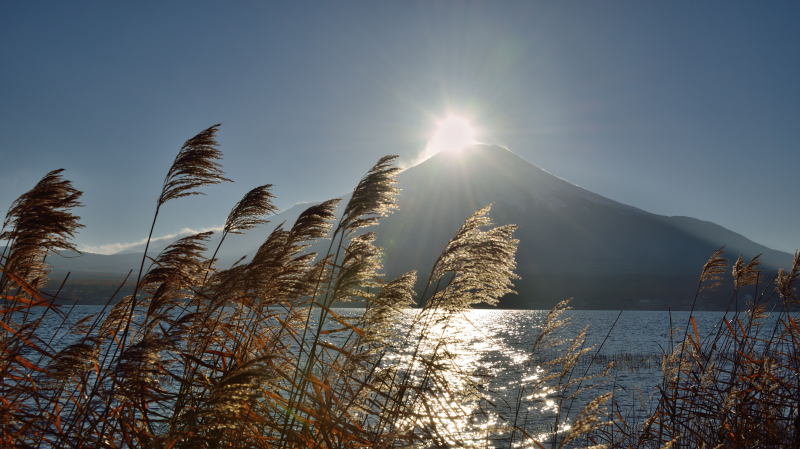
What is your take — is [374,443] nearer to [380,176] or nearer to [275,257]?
[275,257]

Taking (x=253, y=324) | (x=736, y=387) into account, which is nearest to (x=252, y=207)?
(x=253, y=324)

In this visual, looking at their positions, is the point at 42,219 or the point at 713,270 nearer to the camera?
the point at 42,219

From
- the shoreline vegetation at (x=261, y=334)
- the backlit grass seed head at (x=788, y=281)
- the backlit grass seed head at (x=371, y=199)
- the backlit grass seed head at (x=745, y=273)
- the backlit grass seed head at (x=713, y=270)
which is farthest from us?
the backlit grass seed head at (x=713, y=270)

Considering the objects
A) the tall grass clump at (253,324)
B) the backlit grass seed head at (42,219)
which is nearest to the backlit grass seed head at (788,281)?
the tall grass clump at (253,324)

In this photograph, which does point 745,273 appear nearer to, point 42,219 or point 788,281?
point 788,281

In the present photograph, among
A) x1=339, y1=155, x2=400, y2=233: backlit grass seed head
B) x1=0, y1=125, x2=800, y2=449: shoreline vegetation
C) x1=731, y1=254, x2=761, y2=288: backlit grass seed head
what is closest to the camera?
x1=0, y1=125, x2=800, y2=449: shoreline vegetation

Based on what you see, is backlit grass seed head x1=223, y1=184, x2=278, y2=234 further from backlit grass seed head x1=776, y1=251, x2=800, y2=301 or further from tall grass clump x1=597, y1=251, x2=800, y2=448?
backlit grass seed head x1=776, y1=251, x2=800, y2=301

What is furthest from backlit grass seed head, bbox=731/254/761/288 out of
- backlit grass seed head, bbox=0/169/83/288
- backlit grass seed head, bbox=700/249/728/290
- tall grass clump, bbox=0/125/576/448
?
backlit grass seed head, bbox=0/169/83/288

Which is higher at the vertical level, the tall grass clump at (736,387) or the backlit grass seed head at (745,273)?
the backlit grass seed head at (745,273)

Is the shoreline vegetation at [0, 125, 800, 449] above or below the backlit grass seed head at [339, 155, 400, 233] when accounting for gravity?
below

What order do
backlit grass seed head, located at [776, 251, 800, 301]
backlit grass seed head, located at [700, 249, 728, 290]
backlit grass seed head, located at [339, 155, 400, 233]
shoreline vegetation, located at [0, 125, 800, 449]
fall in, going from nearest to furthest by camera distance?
shoreline vegetation, located at [0, 125, 800, 449] → backlit grass seed head, located at [339, 155, 400, 233] → backlit grass seed head, located at [776, 251, 800, 301] → backlit grass seed head, located at [700, 249, 728, 290]

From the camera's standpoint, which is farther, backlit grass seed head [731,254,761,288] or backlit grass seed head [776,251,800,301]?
backlit grass seed head [731,254,761,288]

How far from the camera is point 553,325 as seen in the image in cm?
596

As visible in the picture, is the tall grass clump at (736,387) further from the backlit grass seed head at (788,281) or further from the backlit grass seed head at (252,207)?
the backlit grass seed head at (252,207)
